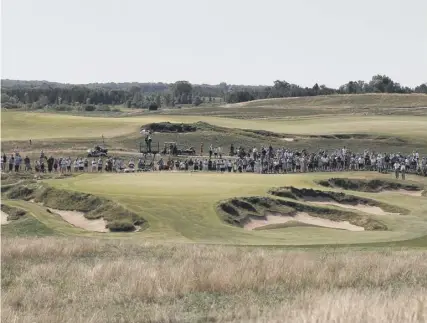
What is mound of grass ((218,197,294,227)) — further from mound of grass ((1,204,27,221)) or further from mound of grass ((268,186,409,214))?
mound of grass ((1,204,27,221))

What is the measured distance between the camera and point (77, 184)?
4069 cm

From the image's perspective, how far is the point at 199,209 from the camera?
32312 millimetres

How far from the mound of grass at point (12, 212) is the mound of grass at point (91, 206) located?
242cm

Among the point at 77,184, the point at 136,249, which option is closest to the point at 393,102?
the point at 77,184

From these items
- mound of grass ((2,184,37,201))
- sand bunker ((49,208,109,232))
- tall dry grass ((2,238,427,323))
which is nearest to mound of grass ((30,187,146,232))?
sand bunker ((49,208,109,232))

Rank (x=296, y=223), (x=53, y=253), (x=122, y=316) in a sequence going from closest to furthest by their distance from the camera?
(x=122, y=316), (x=53, y=253), (x=296, y=223)

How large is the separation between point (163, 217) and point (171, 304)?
64.2 feet

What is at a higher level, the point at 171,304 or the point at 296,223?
the point at 171,304

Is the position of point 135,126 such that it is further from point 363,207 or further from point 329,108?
point 329,108

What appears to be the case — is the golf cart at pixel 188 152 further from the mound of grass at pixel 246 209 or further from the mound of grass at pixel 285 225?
the mound of grass at pixel 285 225

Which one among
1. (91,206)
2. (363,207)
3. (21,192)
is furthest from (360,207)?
(21,192)

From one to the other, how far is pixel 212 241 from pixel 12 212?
40.4 feet

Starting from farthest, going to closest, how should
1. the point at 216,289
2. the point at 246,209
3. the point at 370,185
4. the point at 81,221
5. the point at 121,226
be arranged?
the point at 370,185 → the point at 246,209 → the point at 81,221 → the point at 121,226 → the point at 216,289

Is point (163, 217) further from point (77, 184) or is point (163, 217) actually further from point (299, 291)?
point (299, 291)
